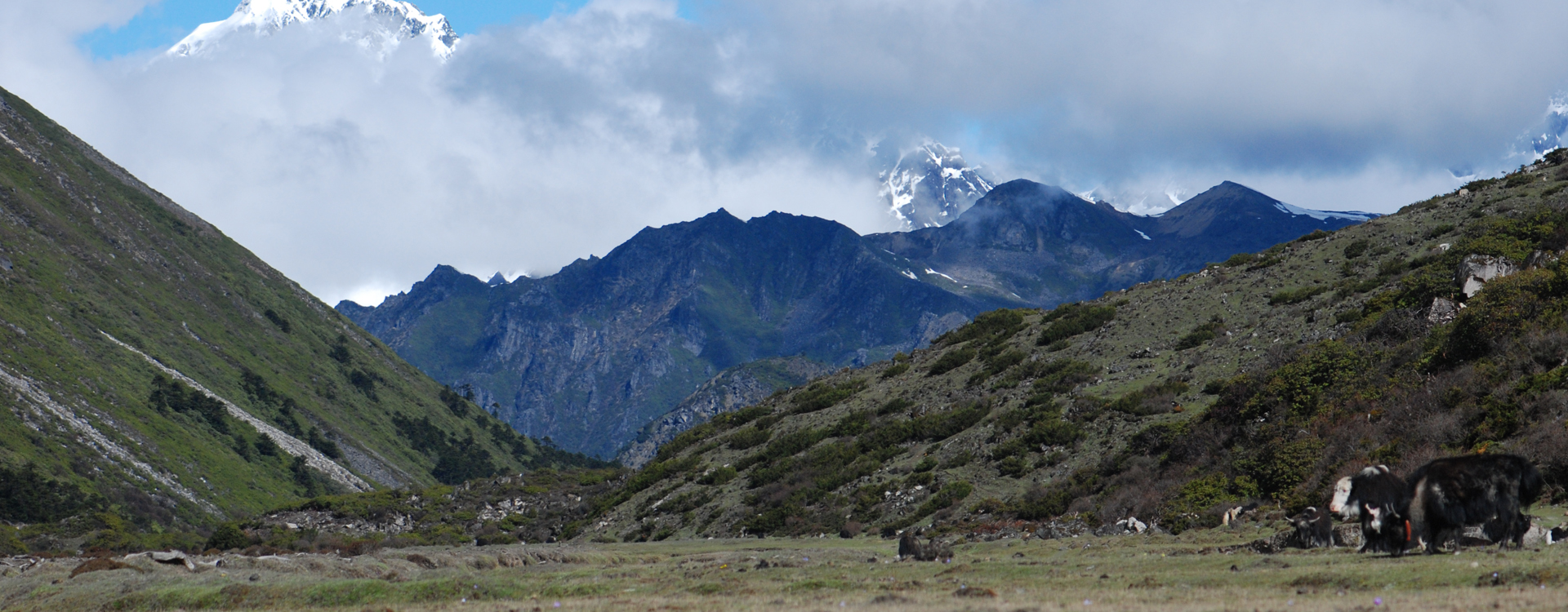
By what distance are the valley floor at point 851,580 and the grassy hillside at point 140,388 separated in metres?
79.4

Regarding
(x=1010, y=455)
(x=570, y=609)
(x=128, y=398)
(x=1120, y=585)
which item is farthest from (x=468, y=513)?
(x=128, y=398)

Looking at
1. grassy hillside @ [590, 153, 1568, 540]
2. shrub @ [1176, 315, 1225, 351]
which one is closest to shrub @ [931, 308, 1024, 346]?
grassy hillside @ [590, 153, 1568, 540]

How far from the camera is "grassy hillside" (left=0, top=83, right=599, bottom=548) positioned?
4358 inches

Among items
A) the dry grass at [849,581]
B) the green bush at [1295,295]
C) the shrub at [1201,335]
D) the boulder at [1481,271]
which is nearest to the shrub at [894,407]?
the shrub at [1201,335]

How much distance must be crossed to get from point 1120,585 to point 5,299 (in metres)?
164

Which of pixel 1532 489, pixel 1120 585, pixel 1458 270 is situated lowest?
pixel 1120 585

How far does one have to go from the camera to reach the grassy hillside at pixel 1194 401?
107ft

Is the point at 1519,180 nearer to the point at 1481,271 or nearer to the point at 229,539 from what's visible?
the point at 1481,271

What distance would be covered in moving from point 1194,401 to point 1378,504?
26.9 metres

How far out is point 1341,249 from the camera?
196ft

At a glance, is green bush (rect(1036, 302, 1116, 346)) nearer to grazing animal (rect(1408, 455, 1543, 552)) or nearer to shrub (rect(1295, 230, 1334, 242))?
shrub (rect(1295, 230, 1334, 242))

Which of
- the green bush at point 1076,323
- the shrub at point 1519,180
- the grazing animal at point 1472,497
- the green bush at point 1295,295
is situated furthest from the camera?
the green bush at point 1076,323

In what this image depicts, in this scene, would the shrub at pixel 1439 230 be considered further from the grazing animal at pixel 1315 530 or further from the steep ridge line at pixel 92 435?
the steep ridge line at pixel 92 435

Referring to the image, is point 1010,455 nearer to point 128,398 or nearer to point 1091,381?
point 1091,381
